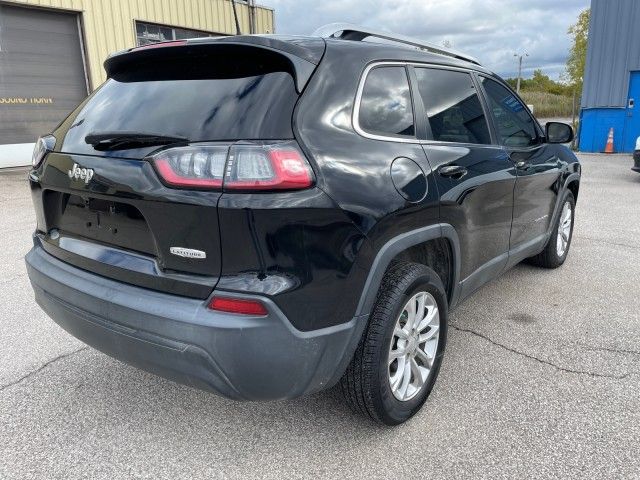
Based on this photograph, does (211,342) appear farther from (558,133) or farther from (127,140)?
(558,133)

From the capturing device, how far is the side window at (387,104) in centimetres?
229

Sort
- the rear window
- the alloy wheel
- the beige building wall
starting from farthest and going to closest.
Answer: the beige building wall < the alloy wheel < the rear window

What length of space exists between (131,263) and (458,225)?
1.64 m

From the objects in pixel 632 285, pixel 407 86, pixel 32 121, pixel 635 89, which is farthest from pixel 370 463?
pixel 635 89

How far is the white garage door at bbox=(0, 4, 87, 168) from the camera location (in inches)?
459

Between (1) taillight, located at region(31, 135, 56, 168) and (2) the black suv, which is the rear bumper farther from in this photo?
(1) taillight, located at region(31, 135, 56, 168)

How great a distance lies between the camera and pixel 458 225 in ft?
9.05

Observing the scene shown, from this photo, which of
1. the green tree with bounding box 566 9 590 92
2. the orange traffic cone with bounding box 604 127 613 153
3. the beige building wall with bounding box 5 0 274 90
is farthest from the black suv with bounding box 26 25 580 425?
the green tree with bounding box 566 9 590 92

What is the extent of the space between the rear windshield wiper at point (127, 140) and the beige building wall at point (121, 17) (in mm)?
11700

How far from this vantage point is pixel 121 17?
43.7 ft

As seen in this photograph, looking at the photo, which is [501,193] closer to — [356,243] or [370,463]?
[356,243]

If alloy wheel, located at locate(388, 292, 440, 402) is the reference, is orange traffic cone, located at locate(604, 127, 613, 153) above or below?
below

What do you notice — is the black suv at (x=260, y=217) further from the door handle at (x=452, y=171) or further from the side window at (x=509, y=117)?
the side window at (x=509, y=117)

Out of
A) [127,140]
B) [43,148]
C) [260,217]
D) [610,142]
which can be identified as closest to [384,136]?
[260,217]
